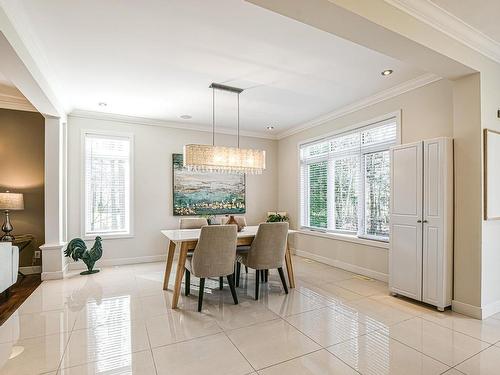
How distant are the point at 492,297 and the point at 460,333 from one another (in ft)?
2.54

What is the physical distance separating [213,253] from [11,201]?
10.4 feet

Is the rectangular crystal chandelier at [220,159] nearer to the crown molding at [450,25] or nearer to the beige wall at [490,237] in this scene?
the crown molding at [450,25]

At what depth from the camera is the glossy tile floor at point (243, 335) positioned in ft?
6.61

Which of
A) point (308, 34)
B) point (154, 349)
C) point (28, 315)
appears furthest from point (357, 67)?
point (28, 315)

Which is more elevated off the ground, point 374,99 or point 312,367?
point 374,99

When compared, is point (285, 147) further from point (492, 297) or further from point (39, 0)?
point (39, 0)

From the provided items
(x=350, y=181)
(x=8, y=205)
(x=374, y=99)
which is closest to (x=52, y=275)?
(x=8, y=205)

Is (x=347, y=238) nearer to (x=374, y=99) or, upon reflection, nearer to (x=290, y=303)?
(x=290, y=303)

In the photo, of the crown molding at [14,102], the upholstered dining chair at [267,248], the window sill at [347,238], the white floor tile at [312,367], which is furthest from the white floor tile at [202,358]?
the crown molding at [14,102]

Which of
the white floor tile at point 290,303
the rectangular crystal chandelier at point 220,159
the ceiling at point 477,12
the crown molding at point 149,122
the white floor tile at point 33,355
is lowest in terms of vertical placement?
the white floor tile at point 290,303

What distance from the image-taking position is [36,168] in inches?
177

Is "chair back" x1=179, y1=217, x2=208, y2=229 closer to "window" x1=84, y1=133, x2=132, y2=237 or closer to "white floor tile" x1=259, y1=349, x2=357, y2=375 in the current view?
"window" x1=84, y1=133, x2=132, y2=237

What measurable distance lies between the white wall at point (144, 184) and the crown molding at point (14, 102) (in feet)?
2.09

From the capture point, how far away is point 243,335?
2453 millimetres
